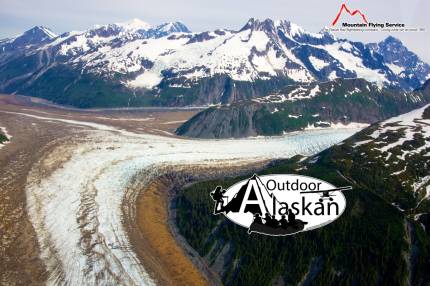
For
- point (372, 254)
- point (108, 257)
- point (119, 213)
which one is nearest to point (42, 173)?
point (119, 213)

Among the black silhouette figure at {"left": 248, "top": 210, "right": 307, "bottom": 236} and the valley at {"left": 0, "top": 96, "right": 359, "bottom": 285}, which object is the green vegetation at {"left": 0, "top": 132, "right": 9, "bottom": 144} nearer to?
the valley at {"left": 0, "top": 96, "right": 359, "bottom": 285}

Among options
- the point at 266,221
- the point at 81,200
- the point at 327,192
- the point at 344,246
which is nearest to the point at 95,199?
the point at 81,200

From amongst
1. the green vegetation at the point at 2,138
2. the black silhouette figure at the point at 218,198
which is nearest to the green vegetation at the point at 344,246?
the black silhouette figure at the point at 218,198

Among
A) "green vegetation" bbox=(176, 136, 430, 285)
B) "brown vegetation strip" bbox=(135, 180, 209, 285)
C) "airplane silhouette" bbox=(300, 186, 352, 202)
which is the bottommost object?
"brown vegetation strip" bbox=(135, 180, 209, 285)

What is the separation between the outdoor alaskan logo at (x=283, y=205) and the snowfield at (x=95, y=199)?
84.4 ft

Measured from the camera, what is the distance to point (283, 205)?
96125 mm

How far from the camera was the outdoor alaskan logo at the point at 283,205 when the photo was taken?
95.2 m

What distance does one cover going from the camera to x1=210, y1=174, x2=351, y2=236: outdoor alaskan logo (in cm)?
9519

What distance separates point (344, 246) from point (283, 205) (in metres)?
15.1

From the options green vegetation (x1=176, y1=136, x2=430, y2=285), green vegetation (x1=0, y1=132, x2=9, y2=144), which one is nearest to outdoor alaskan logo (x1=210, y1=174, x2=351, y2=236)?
green vegetation (x1=176, y1=136, x2=430, y2=285)

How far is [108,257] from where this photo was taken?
9725 cm

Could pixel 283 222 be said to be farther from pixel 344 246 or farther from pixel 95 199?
pixel 95 199

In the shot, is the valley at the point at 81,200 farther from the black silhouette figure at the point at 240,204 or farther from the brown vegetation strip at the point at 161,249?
the black silhouette figure at the point at 240,204

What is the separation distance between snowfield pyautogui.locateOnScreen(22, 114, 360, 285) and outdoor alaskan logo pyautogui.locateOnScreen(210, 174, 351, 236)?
2574 cm
